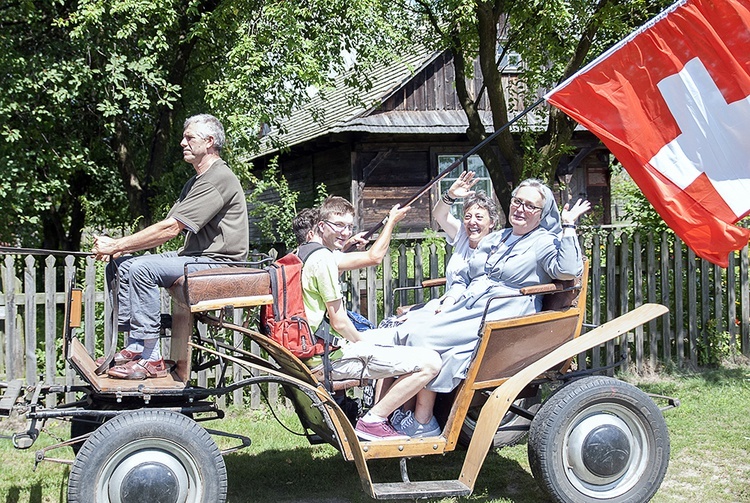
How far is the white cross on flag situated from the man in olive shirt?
219cm

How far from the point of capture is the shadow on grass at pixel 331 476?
503cm

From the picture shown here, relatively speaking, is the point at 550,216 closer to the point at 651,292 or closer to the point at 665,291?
the point at 651,292

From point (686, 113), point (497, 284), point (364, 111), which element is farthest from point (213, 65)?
point (686, 113)

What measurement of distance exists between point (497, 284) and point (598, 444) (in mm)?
1107

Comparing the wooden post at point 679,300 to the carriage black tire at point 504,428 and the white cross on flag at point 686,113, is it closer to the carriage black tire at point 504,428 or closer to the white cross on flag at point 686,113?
the carriage black tire at point 504,428

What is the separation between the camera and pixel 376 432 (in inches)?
179

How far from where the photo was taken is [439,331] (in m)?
4.75

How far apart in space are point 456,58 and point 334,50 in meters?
1.49

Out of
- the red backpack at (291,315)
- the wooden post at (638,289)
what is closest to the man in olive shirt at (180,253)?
the red backpack at (291,315)

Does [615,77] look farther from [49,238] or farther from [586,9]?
[49,238]

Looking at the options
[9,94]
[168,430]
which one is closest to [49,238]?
[9,94]

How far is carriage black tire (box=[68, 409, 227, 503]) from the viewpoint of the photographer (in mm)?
3943

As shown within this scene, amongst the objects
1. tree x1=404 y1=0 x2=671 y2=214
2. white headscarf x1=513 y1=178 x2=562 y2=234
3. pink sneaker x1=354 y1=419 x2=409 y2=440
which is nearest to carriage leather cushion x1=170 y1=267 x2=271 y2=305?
pink sneaker x1=354 y1=419 x2=409 y2=440

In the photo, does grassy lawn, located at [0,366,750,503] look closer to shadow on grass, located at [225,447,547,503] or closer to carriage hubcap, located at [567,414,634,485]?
shadow on grass, located at [225,447,547,503]
